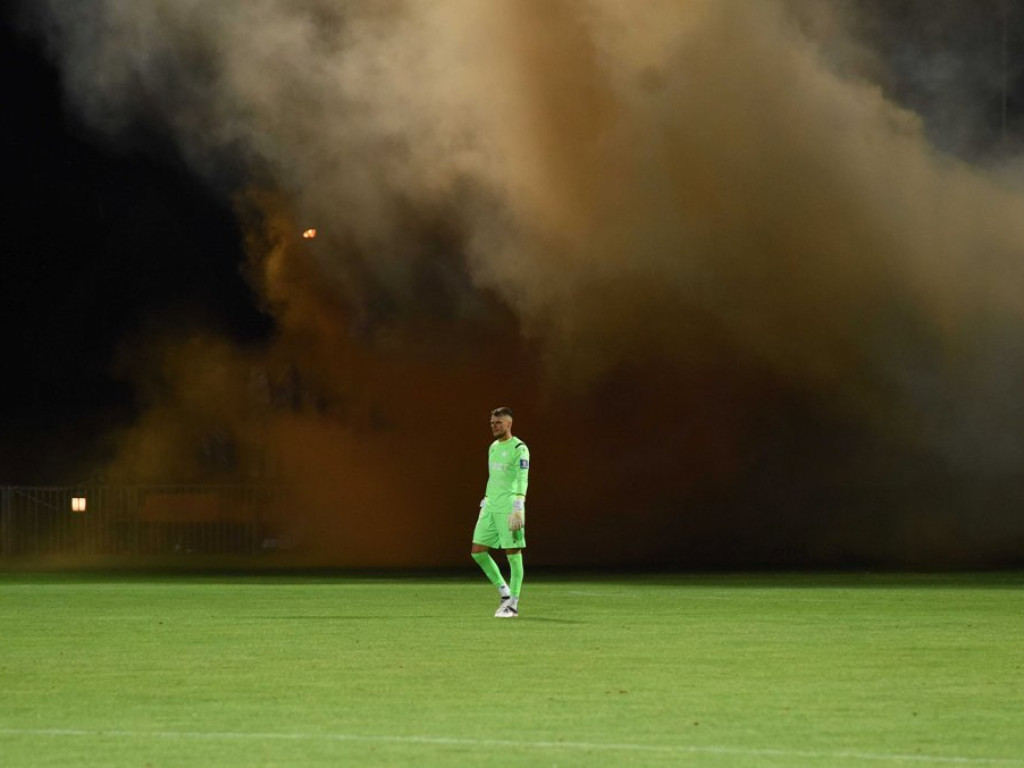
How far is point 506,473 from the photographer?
731 inches

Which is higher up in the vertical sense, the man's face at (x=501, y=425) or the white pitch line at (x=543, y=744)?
the man's face at (x=501, y=425)

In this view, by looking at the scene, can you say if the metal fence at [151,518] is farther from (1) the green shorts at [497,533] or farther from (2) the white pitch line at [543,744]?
(2) the white pitch line at [543,744]

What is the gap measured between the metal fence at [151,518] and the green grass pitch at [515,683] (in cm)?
1941

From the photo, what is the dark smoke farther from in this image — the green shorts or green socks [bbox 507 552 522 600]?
green socks [bbox 507 552 522 600]

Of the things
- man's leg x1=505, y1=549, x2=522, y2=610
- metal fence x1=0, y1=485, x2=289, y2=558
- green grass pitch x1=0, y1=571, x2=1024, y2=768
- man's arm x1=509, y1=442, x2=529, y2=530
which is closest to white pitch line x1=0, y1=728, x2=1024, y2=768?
green grass pitch x1=0, y1=571, x2=1024, y2=768

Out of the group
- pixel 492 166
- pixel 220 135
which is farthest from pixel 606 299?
pixel 220 135

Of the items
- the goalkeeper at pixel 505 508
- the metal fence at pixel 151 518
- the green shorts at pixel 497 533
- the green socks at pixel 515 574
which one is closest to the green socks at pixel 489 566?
the goalkeeper at pixel 505 508

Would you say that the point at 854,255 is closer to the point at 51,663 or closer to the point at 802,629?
the point at 802,629

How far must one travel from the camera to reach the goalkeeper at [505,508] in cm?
1827

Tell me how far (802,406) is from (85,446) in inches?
688


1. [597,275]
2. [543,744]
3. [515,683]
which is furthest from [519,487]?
[597,275]

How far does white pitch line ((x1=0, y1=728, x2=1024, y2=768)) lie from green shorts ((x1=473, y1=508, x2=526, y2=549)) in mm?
9249

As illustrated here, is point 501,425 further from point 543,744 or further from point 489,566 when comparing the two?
point 543,744

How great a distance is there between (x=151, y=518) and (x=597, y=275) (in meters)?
11.6
